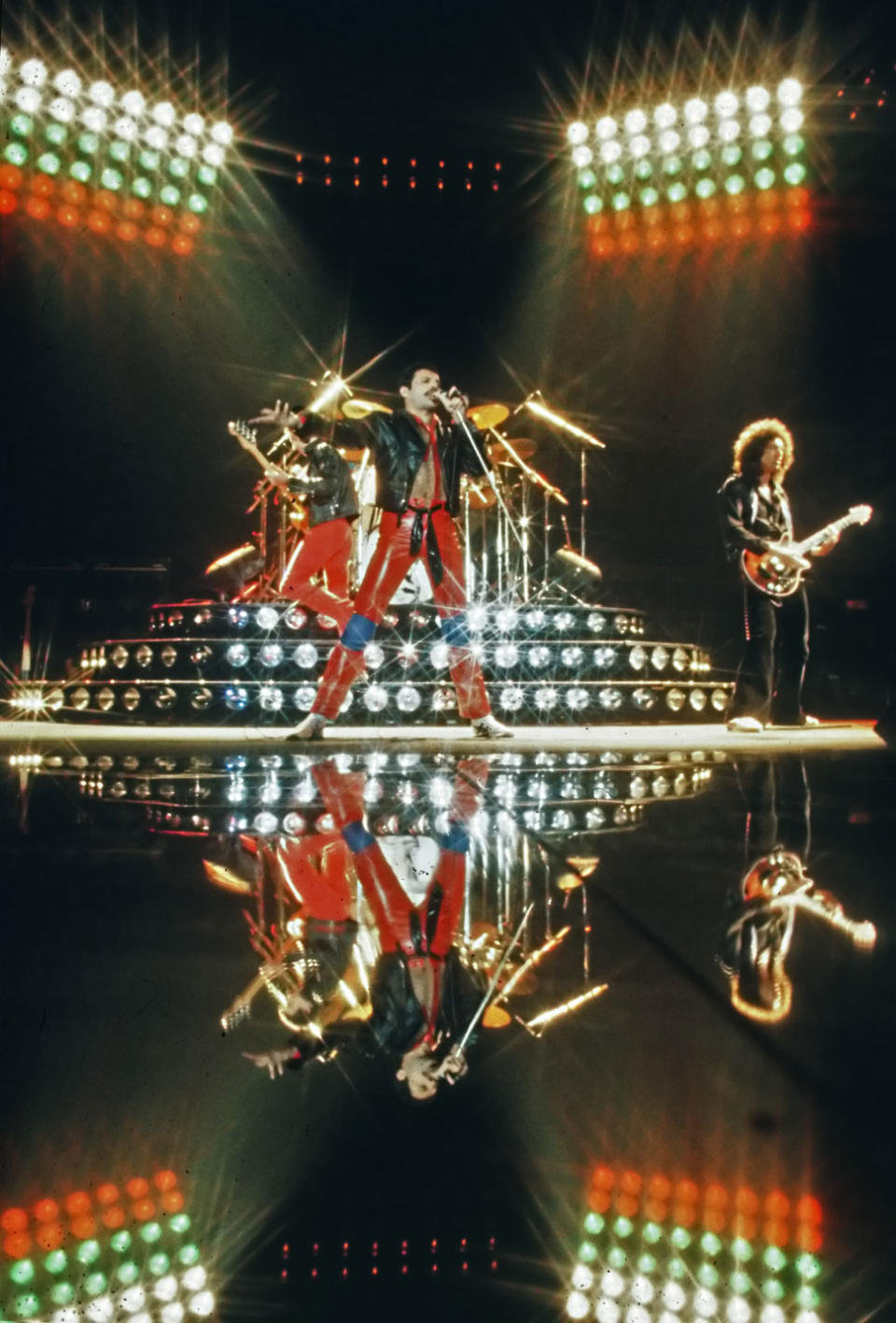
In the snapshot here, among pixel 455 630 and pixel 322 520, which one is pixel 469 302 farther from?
pixel 455 630

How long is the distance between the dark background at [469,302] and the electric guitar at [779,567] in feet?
4.65

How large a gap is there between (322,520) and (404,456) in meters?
0.76

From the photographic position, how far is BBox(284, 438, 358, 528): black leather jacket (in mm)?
4977

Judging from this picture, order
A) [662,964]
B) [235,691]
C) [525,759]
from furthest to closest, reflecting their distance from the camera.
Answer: [235,691] → [525,759] → [662,964]

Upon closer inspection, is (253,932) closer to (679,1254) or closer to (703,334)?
(679,1254)

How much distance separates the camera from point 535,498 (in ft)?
25.9

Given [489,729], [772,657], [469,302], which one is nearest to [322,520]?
[489,729]

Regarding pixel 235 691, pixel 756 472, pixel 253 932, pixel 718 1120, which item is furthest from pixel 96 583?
pixel 718 1120

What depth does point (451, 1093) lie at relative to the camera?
2.26 ft

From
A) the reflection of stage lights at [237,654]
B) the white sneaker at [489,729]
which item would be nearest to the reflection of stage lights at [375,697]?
the reflection of stage lights at [237,654]

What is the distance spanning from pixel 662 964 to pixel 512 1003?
0.19 meters

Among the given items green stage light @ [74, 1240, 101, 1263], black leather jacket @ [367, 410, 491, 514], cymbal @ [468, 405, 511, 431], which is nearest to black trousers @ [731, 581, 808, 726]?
cymbal @ [468, 405, 511, 431]

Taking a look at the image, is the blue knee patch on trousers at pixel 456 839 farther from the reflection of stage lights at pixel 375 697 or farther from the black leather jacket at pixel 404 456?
the reflection of stage lights at pixel 375 697

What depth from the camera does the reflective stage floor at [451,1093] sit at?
0.53 m
